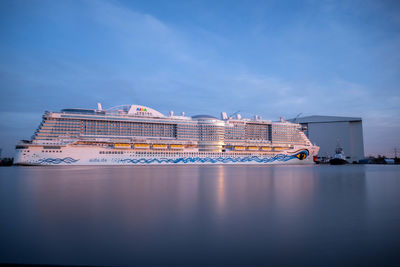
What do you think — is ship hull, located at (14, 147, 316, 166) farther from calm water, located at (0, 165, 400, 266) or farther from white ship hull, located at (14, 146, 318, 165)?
calm water, located at (0, 165, 400, 266)

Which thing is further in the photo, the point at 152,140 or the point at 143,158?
the point at 152,140

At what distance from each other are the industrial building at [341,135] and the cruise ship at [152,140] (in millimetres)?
27364

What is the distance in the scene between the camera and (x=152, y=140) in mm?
36344

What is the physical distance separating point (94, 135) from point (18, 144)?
28.3 ft

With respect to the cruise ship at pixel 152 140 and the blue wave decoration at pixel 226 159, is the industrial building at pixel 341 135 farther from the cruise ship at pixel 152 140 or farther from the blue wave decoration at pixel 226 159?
the blue wave decoration at pixel 226 159

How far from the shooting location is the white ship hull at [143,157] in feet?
96.4

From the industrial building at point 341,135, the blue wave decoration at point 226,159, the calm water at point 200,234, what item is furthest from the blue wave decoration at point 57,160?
the industrial building at point 341,135

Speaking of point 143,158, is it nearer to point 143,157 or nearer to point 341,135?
point 143,157

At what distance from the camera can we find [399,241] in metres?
3.04

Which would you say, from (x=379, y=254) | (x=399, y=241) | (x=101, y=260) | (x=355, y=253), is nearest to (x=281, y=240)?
(x=355, y=253)

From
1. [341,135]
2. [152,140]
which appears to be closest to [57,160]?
[152,140]

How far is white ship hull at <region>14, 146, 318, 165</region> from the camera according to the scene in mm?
29378

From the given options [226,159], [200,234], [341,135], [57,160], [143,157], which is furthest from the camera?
[341,135]

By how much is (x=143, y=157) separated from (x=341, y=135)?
6038 cm
